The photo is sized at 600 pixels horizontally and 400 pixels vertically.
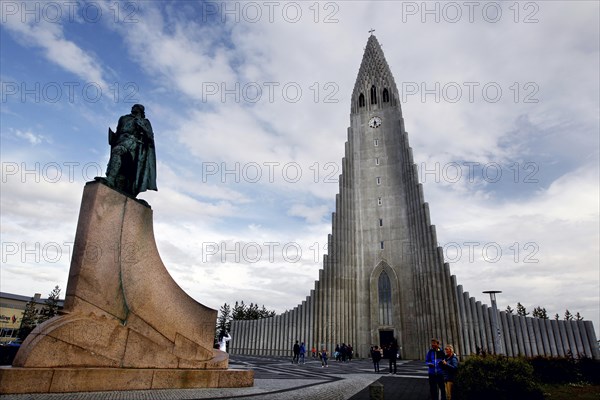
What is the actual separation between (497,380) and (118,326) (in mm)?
7378

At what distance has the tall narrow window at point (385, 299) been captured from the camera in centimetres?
3434

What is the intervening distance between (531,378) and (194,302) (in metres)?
7.22

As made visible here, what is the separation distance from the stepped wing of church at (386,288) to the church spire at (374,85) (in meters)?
Result: 0.17

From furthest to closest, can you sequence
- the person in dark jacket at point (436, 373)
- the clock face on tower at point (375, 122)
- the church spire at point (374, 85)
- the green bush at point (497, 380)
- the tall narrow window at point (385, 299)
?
1. the church spire at point (374, 85)
2. the clock face on tower at point (375, 122)
3. the tall narrow window at point (385, 299)
4. the person in dark jacket at point (436, 373)
5. the green bush at point (497, 380)

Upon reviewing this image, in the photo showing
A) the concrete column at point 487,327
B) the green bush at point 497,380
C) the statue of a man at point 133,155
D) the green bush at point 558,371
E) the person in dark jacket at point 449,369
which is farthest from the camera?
the concrete column at point 487,327

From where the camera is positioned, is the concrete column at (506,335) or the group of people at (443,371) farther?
the concrete column at (506,335)

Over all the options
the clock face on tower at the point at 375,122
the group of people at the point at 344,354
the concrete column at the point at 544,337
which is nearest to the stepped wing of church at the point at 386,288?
the concrete column at the point at 544,337

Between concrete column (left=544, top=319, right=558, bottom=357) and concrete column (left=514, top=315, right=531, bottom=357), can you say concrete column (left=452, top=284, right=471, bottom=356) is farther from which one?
concrete column (left=544, top=319, right=558, bottom=357)

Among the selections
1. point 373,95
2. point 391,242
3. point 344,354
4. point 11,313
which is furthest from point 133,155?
point 11,313

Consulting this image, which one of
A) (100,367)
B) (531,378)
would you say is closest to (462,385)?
(531,378)

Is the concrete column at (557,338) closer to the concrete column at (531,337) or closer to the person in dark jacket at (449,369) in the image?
the concrete column at (531,337)

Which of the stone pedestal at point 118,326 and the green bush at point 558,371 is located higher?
the stone pedestal at point 118,326

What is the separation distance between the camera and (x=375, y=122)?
138ft

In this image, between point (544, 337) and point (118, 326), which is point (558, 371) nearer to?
point (118, 326)
